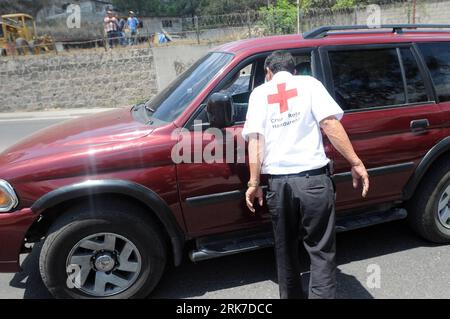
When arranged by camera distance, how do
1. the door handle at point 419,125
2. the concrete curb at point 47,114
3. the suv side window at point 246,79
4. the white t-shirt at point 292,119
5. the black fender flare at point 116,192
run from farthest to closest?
the concrete curb at point 47,114, the door handle at point 419,125, the suv side window at point 246,79, the black fender flare at point 116,192, the white t-shirt at point 292,119

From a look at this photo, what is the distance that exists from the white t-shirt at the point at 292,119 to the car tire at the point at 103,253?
1102 mm

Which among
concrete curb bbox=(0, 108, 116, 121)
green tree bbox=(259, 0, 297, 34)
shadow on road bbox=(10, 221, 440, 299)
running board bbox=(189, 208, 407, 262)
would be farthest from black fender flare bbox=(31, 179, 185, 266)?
green tree bbox=(259, 0, 297, 34)

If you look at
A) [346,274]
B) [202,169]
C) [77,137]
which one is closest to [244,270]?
[346,274]

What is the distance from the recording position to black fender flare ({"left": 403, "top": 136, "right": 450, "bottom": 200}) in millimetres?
3655

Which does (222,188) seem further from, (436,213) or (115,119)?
(436,213)

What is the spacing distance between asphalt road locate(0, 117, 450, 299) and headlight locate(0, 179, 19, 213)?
869mm

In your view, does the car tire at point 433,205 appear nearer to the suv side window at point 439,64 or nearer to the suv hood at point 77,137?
the suv side window at point 439,64

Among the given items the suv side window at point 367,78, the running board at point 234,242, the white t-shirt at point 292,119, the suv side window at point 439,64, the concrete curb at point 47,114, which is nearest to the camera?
the white t-shirt at point 292,119

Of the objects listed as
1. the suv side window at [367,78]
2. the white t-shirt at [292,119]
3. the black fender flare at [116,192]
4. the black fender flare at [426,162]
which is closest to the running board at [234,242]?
the black fender flare at [116,192]

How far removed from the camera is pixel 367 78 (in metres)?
3.53

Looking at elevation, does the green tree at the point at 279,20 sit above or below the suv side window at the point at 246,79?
above

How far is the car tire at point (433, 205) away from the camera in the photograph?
3.79m

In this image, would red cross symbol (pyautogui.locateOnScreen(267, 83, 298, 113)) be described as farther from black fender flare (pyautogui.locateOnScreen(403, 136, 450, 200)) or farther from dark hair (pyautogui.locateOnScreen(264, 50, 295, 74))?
black fender flare (pyautogui.locateOnScreen(403, 136, 450, 200))
